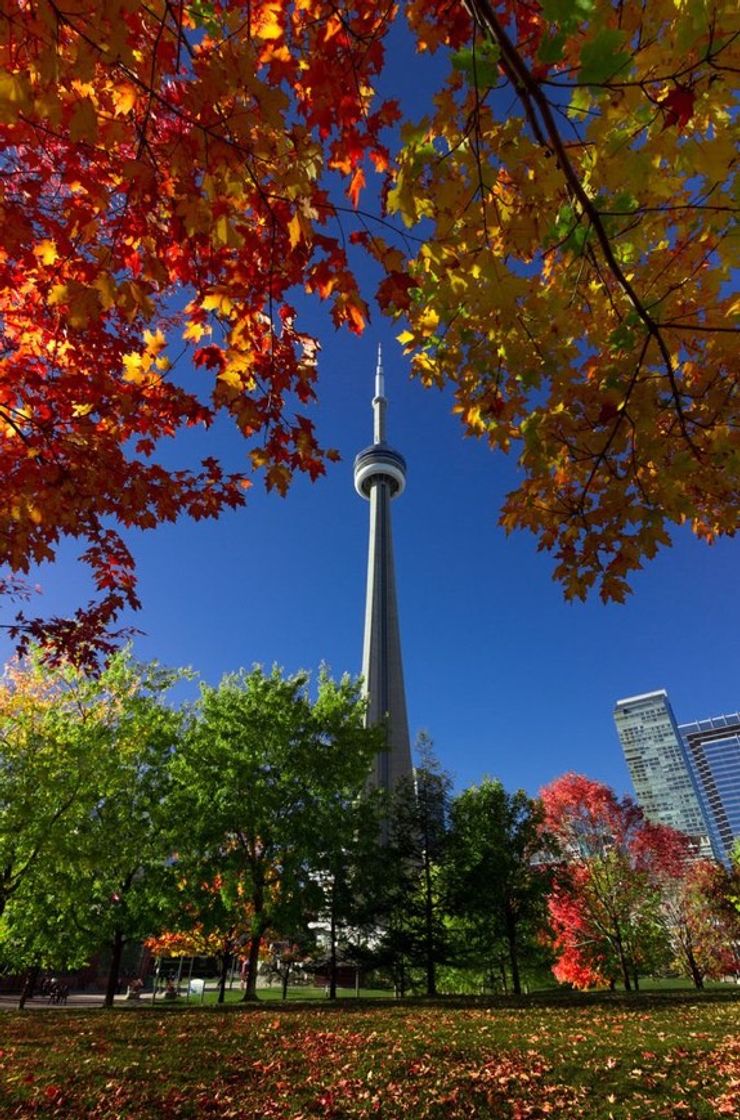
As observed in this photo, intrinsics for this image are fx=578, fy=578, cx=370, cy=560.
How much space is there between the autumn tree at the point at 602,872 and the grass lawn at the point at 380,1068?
1458 centimetres

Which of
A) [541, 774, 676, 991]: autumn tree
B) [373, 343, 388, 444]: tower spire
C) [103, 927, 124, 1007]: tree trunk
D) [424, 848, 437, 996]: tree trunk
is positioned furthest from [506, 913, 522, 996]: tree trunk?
[373, 343, 388, 444]: tower spire

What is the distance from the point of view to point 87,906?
18.3 metres

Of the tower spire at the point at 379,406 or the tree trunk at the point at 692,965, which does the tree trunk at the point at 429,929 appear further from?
the tower spire at the point at 379,406

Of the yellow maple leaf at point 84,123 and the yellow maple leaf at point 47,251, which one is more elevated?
the yellow maple leaf at point 47,251

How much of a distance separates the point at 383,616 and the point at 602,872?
1960 inches

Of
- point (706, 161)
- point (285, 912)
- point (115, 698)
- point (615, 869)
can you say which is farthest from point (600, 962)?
point (706, 161)

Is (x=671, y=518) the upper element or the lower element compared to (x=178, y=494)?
lower

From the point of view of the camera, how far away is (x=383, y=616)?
7362cm

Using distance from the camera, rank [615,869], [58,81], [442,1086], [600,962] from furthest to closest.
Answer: [600,962], [615,869], [442,1086], [58,81]

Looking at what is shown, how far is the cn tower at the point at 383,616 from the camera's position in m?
66.3

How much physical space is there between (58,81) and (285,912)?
2069 centimetres

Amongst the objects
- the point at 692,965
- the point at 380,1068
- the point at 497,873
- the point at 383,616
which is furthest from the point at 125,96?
the point at 383,616

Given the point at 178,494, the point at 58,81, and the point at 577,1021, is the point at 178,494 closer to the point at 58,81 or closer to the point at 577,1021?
the point at 58,81

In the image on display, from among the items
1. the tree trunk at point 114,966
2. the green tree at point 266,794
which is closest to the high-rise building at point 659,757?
the green tree at point 266,794
